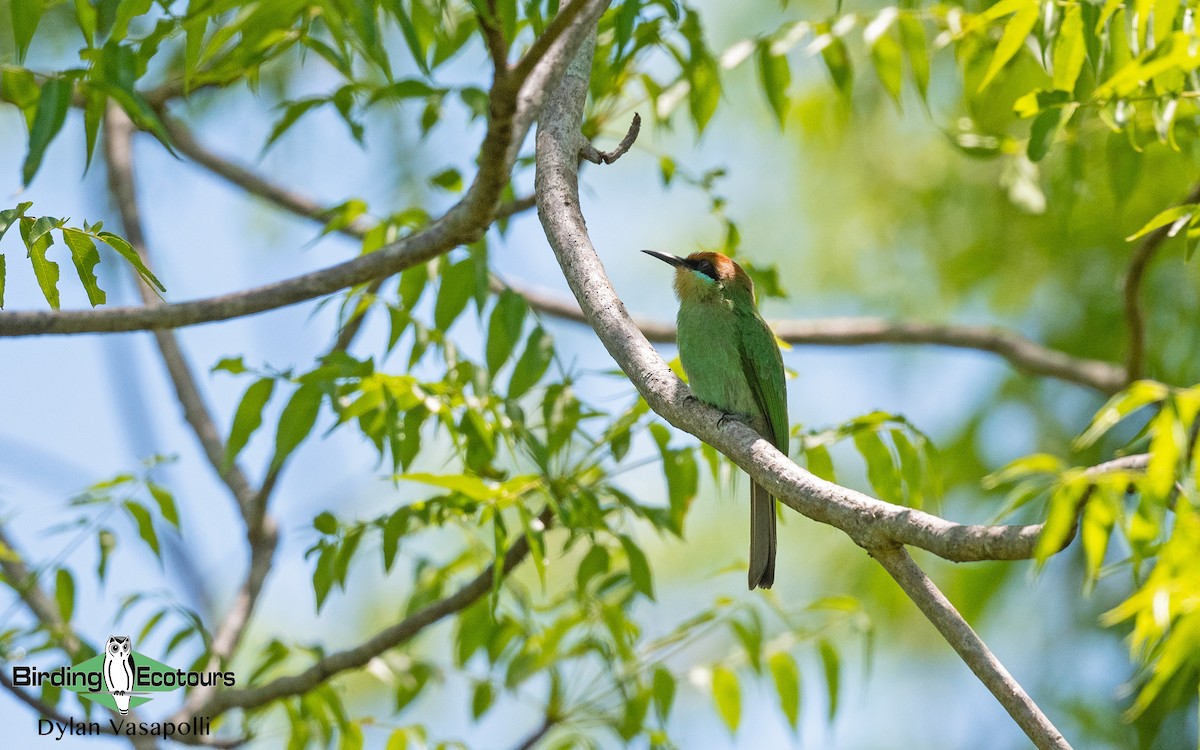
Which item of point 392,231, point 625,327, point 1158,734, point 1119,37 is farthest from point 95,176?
point 1158,734

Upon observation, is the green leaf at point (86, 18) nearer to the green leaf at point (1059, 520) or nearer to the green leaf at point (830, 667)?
the green leaf at point (1059, 520)

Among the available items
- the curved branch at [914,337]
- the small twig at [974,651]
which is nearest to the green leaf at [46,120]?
the small twig at [974,651]

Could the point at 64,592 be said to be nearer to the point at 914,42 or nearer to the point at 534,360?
the point at 534,360

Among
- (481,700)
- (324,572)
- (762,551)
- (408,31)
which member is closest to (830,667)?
(762,551)

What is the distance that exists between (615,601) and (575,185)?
6.28ft

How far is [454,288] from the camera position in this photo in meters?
4.23

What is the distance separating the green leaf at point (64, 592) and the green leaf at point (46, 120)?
2.03 meters

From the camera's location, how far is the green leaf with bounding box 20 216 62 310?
2.95m

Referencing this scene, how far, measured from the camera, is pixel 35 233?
115 inches

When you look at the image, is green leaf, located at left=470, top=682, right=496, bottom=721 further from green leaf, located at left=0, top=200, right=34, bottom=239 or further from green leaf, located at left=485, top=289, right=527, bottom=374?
green leaf, located at left=0, top=200, right=34, bottom=239

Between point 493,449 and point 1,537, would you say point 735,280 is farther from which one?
point 1,537

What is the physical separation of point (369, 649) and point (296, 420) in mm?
1032

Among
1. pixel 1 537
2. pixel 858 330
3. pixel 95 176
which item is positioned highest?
pixel 95 176

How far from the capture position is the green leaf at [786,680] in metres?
4.76
